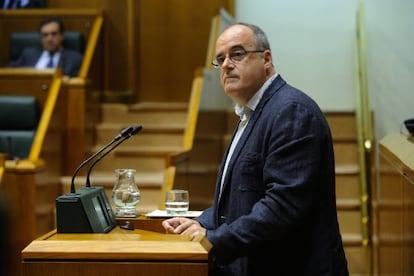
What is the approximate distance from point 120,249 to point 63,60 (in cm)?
432

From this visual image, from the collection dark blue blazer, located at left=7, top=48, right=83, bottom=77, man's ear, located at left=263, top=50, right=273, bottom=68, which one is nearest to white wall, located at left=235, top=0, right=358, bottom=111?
dark blue blazer, located at left=7, top=48, right=83, bottom=77

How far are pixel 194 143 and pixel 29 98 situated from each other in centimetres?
113

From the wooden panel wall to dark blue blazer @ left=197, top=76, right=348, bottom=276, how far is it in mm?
4586

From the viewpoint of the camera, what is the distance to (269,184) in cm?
208

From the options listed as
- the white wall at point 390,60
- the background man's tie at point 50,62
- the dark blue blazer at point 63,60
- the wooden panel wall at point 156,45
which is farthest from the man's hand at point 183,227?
the wooden panel wall at point 156,45

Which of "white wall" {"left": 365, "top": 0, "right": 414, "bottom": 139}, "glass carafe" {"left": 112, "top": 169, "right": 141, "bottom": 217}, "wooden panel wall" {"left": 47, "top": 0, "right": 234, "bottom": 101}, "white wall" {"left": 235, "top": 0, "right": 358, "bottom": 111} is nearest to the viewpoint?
"glass carafe" {"left": 112, "top": 169, "right": 141, "bottom": 217}

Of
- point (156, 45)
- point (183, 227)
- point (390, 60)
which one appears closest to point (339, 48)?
point (390, 60)

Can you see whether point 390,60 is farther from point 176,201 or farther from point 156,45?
point 176,201

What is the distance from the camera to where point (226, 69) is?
2.23 meters

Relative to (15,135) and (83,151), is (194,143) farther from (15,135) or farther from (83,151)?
→ (15,135)

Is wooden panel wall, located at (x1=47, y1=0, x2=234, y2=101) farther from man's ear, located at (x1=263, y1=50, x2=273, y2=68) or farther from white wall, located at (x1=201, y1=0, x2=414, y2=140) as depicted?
man's ear, located at (x1=263, y1=50, x2=273, y2=68)

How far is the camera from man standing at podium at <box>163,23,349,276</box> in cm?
203

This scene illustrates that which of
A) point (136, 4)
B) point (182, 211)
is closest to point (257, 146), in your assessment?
point (182, 211)

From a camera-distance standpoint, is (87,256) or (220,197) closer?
(87,256)
